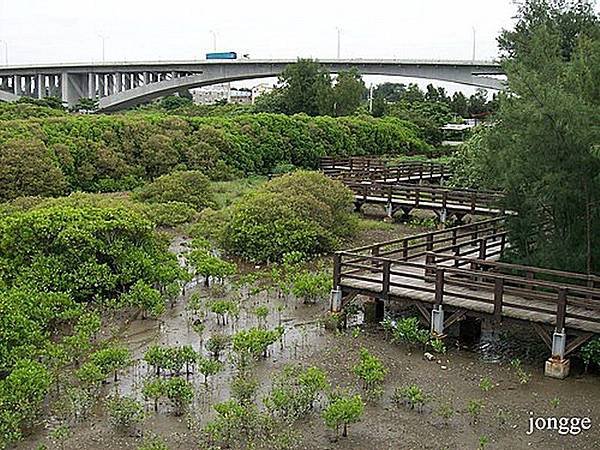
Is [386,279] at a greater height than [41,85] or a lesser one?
lesser

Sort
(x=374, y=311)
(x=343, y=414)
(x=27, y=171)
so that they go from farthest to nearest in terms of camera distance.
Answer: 1. (x=27, y=171)
2. (x=374, y=311)
3. (x=343, y=414)

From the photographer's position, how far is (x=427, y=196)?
78.3 ft

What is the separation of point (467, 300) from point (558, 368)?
5.52ft

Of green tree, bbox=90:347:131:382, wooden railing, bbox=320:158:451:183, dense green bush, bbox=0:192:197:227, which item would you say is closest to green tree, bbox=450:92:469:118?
wooden railing, bbox=320:158:451:183

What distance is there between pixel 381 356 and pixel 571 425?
120 inches

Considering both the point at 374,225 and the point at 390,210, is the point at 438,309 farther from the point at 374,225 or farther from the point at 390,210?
the point at 390,210

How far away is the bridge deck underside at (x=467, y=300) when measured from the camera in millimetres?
10742

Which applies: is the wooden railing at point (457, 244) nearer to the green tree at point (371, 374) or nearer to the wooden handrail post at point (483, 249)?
the wooden handrail post at point (483, 249)

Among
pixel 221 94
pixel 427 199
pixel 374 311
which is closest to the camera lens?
pixel 374 311

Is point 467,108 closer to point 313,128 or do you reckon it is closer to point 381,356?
point 313,128

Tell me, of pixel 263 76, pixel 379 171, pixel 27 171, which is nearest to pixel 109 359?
pixel 27 171

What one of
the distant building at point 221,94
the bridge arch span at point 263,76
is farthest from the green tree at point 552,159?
the distant building at point 221,94

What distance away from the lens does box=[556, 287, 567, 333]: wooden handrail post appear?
1038cm

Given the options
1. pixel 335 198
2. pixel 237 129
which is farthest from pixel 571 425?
pixel 237 129
